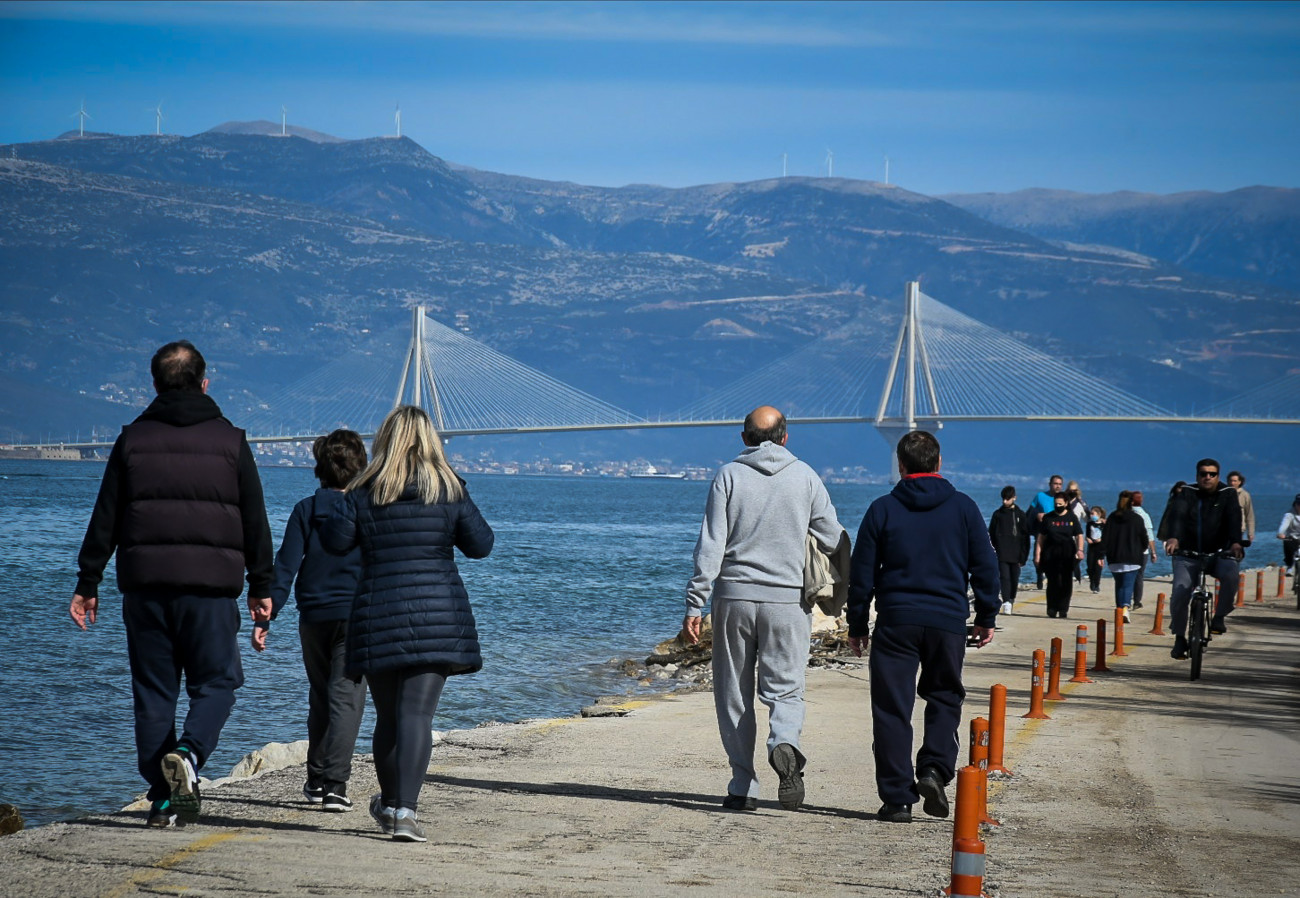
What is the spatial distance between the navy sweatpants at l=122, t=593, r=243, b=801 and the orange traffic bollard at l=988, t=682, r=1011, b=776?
3598 mm

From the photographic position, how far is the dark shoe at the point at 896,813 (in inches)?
260

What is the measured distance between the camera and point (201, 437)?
5754 mm

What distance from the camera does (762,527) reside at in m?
6.57

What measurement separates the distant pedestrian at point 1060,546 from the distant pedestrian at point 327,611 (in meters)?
13.0

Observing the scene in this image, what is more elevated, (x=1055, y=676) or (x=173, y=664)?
(x=173, y=664)

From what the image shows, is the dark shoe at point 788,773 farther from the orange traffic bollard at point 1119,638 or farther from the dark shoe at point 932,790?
the orange traffic bollard at point 1119,638

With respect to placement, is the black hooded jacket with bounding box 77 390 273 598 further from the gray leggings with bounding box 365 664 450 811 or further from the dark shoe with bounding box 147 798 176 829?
the dark shoe with bounding box 147 798 176 829

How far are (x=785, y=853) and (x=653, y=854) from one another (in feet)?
1.59

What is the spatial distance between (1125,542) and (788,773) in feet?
40.5

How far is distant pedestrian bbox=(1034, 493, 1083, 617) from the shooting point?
18.2 metres

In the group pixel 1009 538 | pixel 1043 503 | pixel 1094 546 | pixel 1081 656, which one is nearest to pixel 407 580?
pixel 1081 656

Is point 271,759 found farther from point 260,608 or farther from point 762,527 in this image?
point 762,527

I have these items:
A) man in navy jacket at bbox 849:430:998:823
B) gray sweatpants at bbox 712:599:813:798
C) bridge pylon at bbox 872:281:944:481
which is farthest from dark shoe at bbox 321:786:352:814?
bridge pylon at bbox 872:281:944:481

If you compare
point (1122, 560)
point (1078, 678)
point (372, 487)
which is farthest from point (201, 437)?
point (1122, 560)
